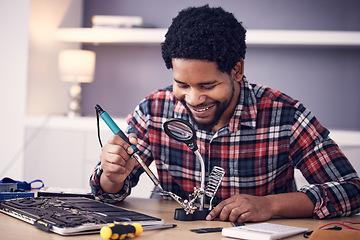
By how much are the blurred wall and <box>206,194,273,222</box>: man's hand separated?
2.05 metres

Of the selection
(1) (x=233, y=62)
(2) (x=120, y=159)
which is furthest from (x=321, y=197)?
(2) (x=120, y=159)

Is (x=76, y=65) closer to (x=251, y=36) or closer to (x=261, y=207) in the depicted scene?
(x=251, y=36)

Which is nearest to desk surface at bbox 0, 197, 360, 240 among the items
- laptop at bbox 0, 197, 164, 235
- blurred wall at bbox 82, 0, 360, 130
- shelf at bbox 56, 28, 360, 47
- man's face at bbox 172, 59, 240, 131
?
laptop at bbox 0, 197, 164, 235

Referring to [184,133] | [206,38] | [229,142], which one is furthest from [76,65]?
[184,133]

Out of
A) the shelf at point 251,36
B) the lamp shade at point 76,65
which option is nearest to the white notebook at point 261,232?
the shelf at point 251,36

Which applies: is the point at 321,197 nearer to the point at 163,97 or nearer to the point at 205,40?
the point at 205,40

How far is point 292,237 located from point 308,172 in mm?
527

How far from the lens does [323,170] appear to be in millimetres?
1505

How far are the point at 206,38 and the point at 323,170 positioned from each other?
0.55 metres

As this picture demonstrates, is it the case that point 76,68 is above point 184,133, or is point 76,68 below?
above

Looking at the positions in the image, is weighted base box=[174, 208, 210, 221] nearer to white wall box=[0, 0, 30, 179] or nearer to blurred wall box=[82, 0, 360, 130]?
blurred wall box=[82, 0, 360, 130]

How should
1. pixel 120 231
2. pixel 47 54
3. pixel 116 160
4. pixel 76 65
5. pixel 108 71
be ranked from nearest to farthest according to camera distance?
1. pixel 120 231
2. pixel 116 160
3. pixel 76 65
4. pixel 47 54
5. pixel 108 71

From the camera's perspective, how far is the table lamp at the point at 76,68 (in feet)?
11.1

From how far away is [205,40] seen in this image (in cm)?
136
